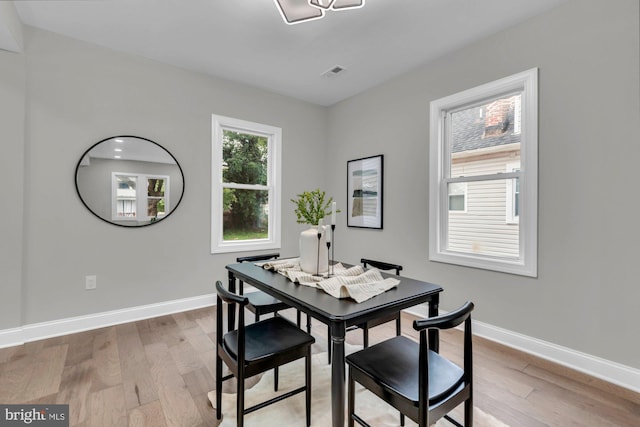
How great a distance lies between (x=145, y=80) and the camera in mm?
3023

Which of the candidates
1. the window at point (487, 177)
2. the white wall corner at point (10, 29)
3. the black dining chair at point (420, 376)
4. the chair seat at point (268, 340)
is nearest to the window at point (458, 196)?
the window at point (487, 177)

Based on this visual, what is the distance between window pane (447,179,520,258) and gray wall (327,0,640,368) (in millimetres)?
218

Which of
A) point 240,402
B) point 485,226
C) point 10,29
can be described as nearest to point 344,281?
point 240,402

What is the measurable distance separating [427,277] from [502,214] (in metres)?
0.97

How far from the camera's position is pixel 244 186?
3.77 metres

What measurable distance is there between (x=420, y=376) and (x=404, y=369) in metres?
0.24

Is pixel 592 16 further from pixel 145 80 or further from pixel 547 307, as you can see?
pixel 145 80

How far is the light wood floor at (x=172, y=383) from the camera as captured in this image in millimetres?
1648

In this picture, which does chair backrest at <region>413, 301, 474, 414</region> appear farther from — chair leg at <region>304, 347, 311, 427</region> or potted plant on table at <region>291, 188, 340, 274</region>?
potted plant on table at <region>291, 188, 340, 274</region>

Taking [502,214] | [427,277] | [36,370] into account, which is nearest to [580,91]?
[502,214]

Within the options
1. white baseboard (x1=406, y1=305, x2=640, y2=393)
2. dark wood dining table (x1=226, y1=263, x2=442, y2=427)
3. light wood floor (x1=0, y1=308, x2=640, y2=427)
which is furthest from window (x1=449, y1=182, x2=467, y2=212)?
dark wood dining table (x1=226, y1=263, x2=442, y2=427)

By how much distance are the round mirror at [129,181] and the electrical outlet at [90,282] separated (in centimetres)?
55

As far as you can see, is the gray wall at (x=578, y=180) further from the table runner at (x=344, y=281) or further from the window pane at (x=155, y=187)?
the window pane at (x=155, y=187)

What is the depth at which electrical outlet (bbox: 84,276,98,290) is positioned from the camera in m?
2.76
